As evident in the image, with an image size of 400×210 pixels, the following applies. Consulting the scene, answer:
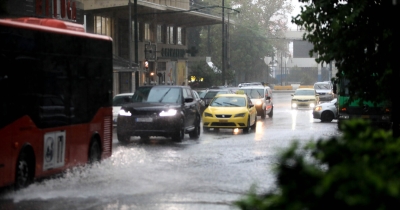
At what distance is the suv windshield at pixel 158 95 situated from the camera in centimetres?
2284

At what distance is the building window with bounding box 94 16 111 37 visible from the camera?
170ft

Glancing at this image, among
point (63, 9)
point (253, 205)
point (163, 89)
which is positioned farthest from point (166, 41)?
point (253, 205)

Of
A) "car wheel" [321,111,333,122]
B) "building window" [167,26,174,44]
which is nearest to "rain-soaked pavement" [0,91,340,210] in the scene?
"car wheel" [321,111,333,122]

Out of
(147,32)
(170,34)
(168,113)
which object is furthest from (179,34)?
(168,113)

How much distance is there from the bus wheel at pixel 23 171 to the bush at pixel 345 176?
7924mm

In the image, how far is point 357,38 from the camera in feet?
42.0

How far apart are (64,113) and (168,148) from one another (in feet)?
24.4

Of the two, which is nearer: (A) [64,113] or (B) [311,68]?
(A) [64,113]

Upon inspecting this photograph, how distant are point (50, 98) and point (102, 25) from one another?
133 feet

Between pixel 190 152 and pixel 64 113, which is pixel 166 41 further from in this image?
pixel 64 113

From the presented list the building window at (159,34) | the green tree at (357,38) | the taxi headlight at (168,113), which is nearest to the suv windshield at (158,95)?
the taxi headlight at (168,113)

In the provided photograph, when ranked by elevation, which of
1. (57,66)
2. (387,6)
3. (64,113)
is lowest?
(64,113)

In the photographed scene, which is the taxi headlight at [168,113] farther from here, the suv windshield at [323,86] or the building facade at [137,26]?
the suv windshield at [323,86]

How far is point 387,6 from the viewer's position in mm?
12695
